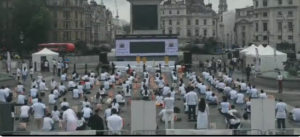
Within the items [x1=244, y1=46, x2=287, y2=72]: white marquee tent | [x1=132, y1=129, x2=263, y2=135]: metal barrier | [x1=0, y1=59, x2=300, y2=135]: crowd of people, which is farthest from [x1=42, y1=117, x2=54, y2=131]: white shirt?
[x1=244, y1=46, x2=287, y2=72]: white marquee tent

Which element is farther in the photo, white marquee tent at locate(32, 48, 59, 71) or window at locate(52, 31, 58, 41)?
window at locate(52, 31, 58, 41)

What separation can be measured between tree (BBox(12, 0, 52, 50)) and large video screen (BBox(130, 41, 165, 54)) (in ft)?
95.6

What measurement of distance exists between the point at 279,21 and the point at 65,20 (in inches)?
1823

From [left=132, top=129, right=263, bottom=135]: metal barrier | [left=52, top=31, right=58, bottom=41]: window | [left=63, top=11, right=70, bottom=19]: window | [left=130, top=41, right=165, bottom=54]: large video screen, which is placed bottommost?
[left=132, top=129, right=263, bottom=135]: metal barrier

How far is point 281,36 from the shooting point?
94.1 meters

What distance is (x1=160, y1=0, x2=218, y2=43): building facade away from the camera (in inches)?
5010

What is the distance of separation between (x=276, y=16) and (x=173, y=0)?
39.9 m

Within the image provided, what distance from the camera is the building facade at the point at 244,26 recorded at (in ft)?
397

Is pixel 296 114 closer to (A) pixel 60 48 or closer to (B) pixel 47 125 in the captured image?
(B) pixel 47 125

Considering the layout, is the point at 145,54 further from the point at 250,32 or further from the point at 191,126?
the point at 250,32

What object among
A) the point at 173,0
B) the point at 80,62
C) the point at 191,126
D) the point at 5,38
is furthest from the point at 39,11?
the point at 191,126

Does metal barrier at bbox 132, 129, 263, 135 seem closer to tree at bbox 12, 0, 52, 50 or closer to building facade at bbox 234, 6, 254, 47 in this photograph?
tree at bbox 12, 0, 52, 50

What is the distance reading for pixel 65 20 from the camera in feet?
359

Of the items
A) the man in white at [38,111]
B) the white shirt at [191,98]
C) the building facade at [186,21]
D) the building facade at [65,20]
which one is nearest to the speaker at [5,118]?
the man in white at [38,111]
